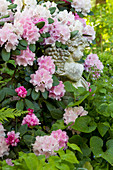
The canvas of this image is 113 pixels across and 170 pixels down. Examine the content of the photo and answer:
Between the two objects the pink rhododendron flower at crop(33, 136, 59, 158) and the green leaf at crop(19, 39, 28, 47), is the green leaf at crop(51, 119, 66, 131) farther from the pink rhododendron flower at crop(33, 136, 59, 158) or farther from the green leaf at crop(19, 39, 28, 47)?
the green leaf at crop(19, 39, 28, 47)

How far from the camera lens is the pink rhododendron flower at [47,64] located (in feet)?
8.17

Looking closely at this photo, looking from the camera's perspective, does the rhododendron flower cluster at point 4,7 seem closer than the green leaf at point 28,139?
No

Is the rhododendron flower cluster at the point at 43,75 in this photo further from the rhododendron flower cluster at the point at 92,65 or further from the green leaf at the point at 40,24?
the rhododendron flower cluster at the point at 92,65

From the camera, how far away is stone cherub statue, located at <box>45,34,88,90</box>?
270 cm

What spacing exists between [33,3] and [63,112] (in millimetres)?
1259

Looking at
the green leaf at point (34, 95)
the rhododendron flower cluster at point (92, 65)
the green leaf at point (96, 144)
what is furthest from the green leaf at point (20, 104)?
the rhododendron flower cluster at point (92, 65)

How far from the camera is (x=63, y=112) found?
8.48 feet

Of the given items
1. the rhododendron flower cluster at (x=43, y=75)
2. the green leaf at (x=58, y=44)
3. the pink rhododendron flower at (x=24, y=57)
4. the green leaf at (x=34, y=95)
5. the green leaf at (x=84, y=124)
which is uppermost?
the green leaf at (x=58, y=44)

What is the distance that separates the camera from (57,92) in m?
2.57

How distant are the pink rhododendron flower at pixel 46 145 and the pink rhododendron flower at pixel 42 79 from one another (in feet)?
1.80

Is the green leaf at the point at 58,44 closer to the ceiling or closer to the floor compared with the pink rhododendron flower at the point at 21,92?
closer to the ceiling

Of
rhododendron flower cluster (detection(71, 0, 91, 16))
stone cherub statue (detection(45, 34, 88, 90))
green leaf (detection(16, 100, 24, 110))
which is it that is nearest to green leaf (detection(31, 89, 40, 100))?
green leaf (detection(16, 100, 24, 110))

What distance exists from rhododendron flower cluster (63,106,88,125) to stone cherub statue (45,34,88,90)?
484mm

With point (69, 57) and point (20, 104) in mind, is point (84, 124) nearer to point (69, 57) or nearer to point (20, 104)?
point (20, 104)
